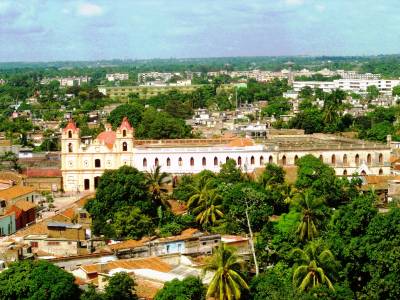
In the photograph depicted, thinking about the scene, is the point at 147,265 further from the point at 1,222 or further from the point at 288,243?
the point at 1,222

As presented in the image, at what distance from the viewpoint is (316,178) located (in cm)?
4944

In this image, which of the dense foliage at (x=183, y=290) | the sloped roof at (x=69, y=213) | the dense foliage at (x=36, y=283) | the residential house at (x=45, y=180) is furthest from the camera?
the residential house at (x=45, y=180)

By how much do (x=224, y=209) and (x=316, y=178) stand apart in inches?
321

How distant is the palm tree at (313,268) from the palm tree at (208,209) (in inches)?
461

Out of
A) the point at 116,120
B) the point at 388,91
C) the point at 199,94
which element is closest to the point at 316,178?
the point at 116,120

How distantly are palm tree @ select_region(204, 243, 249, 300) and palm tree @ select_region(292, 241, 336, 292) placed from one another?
213cm

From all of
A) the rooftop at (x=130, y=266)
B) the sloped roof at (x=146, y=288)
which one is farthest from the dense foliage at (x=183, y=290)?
the rooftop at (x=130, y=266)

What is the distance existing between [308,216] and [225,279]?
950 centimetres

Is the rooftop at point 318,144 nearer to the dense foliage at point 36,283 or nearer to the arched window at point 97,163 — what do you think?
the arched window at point 97,163

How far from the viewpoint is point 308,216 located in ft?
126

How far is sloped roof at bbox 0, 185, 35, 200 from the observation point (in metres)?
51.0

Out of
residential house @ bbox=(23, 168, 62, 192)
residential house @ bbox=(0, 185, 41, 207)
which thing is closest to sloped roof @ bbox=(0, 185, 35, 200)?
residential house @ bbox=(0, 185, 41, 207)

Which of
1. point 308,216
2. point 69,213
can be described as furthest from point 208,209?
point 69,213

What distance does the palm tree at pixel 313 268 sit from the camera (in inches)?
1201
